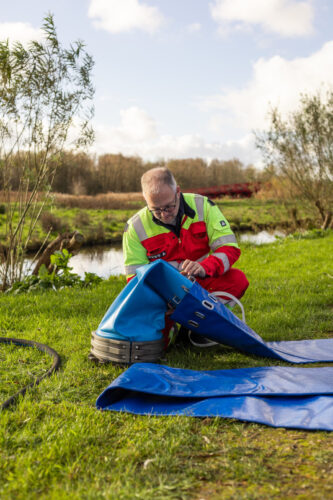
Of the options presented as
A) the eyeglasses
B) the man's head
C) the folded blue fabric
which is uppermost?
the man's head

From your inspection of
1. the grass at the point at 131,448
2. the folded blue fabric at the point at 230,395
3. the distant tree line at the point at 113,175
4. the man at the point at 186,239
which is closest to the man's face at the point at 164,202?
the man at the point at 186,239

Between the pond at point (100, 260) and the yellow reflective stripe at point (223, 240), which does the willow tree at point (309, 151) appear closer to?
the pond at point (100, 260)

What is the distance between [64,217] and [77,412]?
17218 mm

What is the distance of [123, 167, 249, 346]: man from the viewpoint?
374 centimetres

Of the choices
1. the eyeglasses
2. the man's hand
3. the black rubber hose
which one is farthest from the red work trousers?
the black rubber hose

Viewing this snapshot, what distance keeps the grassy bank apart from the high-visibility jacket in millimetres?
6931

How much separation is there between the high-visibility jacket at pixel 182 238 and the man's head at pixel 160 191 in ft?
0.80

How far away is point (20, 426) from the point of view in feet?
7.80

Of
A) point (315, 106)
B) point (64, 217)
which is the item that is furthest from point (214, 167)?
point (315, 106)

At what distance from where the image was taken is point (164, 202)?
140 inches

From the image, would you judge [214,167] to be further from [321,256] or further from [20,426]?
[20,426]

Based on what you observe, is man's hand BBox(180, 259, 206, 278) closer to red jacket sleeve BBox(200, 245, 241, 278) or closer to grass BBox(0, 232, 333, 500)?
red jacket sleeve BBox(200, 245, 241, 278)

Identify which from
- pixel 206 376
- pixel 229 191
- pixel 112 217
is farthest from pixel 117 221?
pixel 206 376

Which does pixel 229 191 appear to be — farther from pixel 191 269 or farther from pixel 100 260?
pixel 191 269
